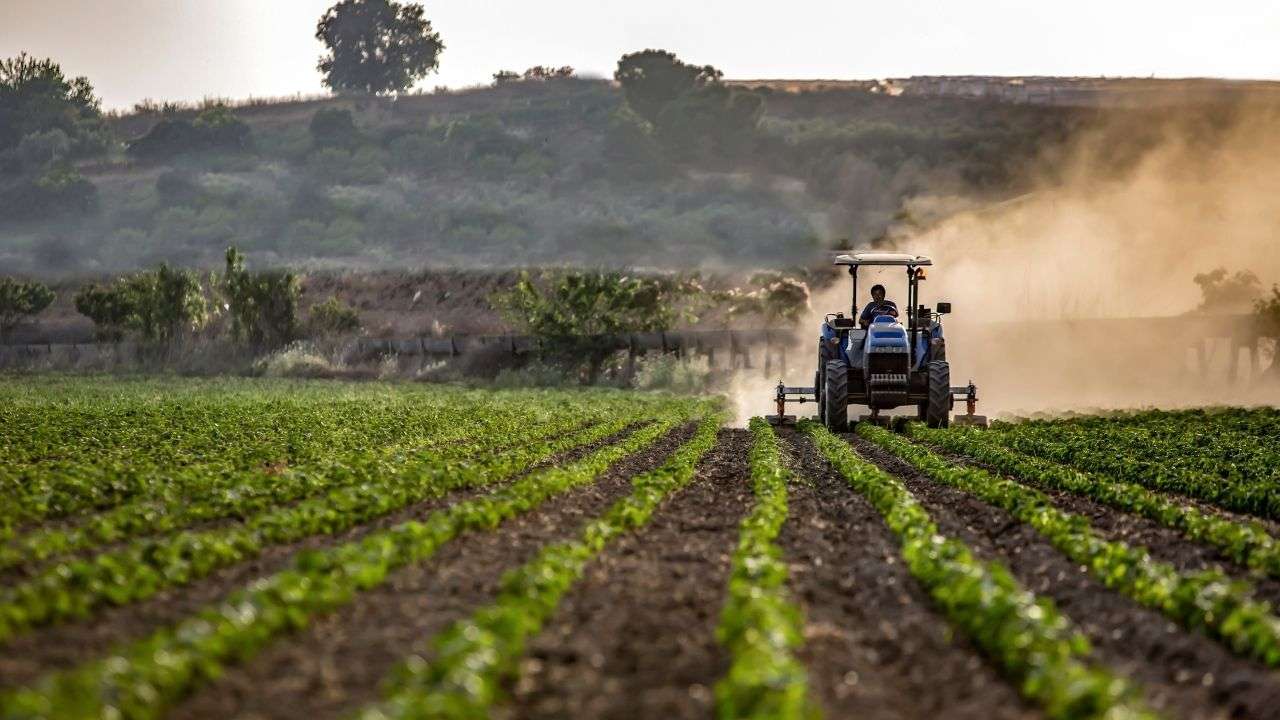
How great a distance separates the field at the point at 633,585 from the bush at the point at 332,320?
168 ft

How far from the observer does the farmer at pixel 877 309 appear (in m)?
33.9

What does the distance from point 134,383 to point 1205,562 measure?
52.9 meters

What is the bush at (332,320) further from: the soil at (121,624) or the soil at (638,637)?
the soil at (121,624)

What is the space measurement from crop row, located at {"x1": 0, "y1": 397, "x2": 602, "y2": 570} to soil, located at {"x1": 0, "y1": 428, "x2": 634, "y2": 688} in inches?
73.6

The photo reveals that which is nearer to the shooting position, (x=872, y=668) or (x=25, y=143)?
(x=872, y=668)

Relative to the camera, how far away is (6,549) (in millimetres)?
14383

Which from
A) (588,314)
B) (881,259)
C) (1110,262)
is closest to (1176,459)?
(881,259)

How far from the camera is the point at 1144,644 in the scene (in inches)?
479

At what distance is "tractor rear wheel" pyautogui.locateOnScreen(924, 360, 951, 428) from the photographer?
33688mm

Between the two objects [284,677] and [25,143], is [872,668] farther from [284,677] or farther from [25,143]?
[25,143]

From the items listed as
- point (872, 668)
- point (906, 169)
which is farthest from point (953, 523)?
point (906, 169)

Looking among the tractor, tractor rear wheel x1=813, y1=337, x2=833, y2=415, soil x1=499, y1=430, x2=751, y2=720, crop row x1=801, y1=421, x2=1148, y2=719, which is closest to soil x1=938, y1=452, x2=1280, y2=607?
crop row x1=801, y1=421, x2=1148, y2=719

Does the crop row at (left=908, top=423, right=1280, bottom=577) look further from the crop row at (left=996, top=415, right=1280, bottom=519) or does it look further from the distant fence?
the distant fence

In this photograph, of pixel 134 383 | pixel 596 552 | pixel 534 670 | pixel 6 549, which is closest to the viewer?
pixel 534 670
